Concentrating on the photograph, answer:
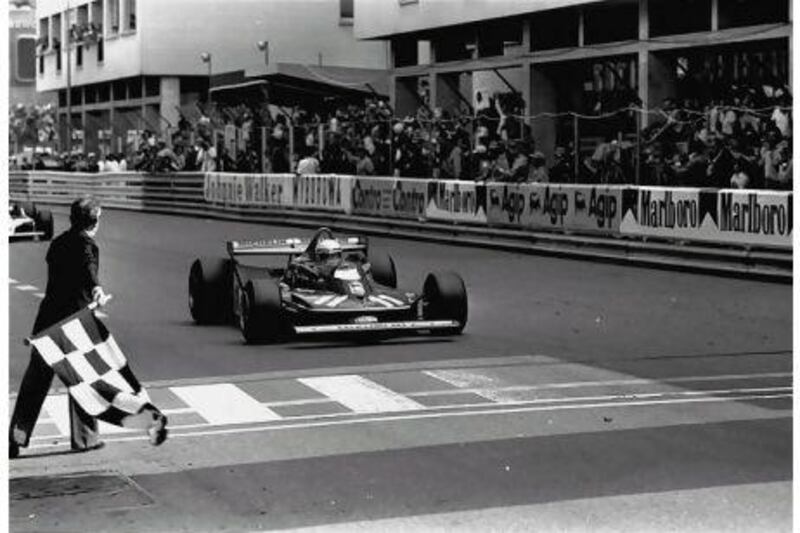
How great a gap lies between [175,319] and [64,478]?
336 inches

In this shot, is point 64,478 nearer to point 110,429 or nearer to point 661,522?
point 110,429

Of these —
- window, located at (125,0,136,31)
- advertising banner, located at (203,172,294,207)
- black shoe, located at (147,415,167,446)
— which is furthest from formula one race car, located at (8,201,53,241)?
window, located at (125,0,136,31)

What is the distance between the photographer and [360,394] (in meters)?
11.7

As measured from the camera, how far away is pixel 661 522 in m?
7.32

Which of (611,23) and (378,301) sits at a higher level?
(611,23)

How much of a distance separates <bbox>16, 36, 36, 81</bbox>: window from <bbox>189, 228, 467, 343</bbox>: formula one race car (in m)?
5.03

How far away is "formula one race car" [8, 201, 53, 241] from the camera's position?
101ft

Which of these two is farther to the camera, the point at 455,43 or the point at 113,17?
the point at 113,17

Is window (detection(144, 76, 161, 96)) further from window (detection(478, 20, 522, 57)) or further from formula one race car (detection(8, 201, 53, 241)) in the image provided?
formula one race car (detection(8, 201, 53, 241))

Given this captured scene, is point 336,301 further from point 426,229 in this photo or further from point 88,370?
point 426,229

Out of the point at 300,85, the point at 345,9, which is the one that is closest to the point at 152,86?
the point at 345,9

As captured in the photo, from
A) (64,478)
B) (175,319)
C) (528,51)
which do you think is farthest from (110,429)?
(528,51)

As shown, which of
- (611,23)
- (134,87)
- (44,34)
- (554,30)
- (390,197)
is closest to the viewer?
(390,197)

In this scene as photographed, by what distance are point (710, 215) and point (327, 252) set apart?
8.19 meters
